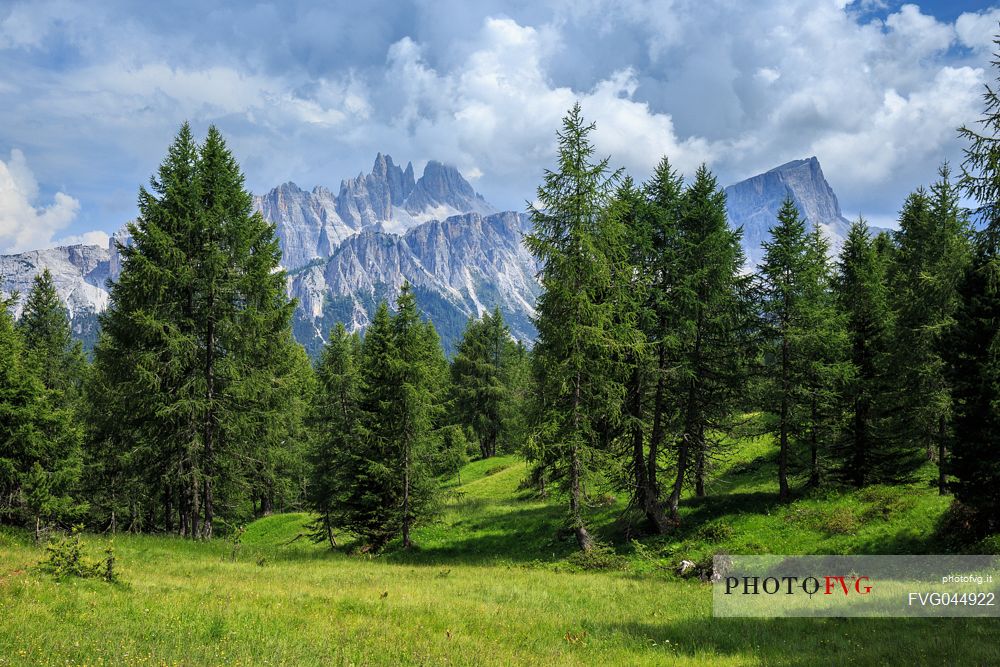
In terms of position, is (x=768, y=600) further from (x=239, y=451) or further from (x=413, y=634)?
(x=239, y=451)

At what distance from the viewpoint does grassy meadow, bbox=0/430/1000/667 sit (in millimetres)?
8250

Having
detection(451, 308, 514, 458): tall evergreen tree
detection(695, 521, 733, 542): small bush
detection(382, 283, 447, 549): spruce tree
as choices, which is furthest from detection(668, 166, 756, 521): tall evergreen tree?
detection(451, 308, 514, 458): tall evergreen tree

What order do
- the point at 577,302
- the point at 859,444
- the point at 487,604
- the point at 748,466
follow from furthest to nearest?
the point at 748,466 → the point at 859,444 → the point at 577,302 → the point at 487,604

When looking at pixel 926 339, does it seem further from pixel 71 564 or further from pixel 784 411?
pixel 71 564

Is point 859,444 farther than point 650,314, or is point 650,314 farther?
point 859,444

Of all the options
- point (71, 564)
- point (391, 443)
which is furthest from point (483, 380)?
point (71, 564)

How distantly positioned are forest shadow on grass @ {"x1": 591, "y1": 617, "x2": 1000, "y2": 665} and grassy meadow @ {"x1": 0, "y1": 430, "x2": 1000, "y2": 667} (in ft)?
0.16

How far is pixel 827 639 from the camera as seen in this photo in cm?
1057

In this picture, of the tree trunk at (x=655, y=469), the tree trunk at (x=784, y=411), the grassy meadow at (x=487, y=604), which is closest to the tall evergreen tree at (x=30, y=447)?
the grassy meadow at (x=487, y=604)

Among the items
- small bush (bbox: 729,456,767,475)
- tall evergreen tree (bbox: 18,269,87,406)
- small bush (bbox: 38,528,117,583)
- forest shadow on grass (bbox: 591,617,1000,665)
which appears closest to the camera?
forest shadow on grass (bbox: 591,617,1000,665)

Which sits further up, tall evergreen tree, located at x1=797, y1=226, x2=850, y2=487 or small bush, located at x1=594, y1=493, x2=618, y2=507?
tall evergreen tree, located at x1=797, y1=226, x2=850, y2=487

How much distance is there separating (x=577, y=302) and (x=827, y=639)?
1228cm

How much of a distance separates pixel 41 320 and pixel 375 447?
102 feet

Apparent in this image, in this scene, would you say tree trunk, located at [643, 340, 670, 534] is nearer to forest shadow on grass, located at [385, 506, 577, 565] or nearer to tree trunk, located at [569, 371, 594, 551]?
tree trunk, located at [569, 371, 594, 551]
